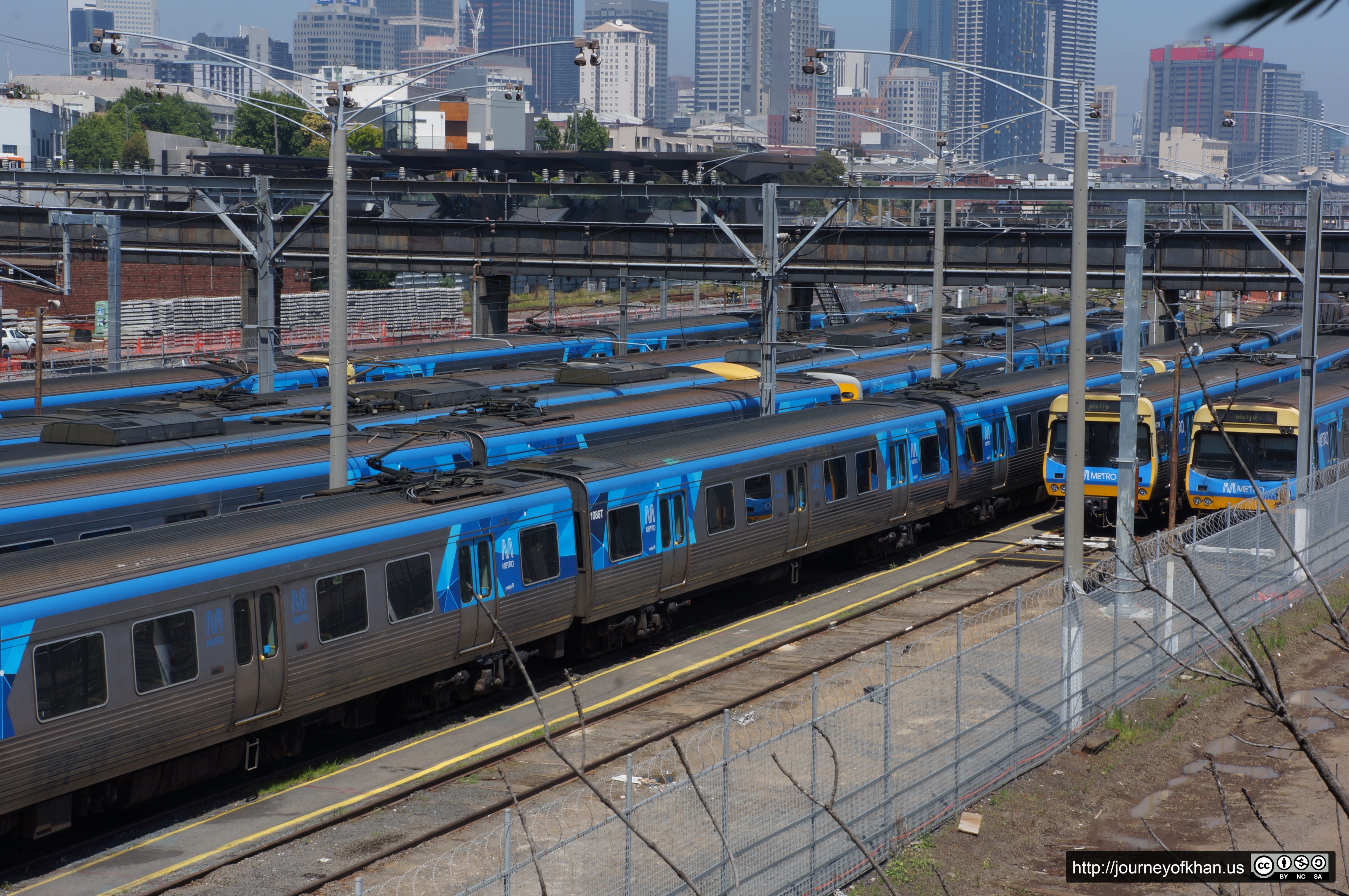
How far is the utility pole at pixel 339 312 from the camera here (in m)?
17.8

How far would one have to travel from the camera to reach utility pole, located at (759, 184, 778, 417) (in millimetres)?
27688

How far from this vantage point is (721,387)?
29562mm

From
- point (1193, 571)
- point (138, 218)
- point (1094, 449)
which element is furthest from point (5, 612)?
point (138, 218)

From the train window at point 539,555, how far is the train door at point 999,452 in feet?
42.2

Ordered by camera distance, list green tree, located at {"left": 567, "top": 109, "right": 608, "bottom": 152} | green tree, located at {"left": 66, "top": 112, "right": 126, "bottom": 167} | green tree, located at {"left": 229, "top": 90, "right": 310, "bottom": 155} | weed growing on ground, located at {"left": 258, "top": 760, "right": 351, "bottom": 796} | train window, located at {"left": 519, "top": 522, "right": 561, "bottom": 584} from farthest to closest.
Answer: green tree, located at {"left": 567, "top": 109, "right": 608, "bottom": 152}
green tree, located at {"left": 229, "top": 90, "right": 310, "bottom": 155}
green tree, located at {"left": 66, "top": 112, "right": 126, "bottom": 167}
train window, located at {"left": 519, "top": 522, "right": 561, "bottom": 584}
weed growing on ground, located at {"left": 258, "top": 760, "right": 351, "bottom": 796}

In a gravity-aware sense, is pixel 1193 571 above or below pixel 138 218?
below

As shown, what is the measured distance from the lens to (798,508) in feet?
73.7

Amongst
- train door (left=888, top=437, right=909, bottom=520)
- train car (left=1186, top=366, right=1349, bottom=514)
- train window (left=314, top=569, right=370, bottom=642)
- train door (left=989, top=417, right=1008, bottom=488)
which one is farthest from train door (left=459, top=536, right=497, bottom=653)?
train car (left=1186, top=366, right=1349, bottom=514)

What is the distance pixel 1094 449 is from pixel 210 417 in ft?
52.6

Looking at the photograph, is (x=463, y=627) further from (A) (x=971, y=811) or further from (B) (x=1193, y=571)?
(B) (x=1193, y=571)

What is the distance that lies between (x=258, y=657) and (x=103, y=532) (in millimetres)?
4148

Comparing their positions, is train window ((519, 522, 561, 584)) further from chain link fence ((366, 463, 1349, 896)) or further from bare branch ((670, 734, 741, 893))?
bare branch ((670, 734, 741, 893))

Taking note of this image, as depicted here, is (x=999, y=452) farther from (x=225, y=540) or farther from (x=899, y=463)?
(x=225, y=540)

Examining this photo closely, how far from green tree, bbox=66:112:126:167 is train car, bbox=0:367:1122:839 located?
12706 cm
